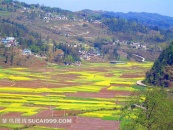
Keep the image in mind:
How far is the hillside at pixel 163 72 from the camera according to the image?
55.4m

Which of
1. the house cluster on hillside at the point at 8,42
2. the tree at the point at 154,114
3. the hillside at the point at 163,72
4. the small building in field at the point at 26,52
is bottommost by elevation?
the small building in field at the point at 26,52

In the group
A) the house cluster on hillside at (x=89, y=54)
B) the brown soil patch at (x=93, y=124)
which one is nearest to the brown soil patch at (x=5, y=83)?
the brown soil patch at (x=93, y=124)

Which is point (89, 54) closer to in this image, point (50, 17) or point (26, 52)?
point (26, 52)

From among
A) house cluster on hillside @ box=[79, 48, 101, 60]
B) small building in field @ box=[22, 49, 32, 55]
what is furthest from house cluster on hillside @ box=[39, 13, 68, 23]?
small building in field @ box=[22, 49, 32, 55]

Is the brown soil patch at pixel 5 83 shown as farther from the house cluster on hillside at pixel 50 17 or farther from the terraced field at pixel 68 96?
the house cluster on hillside at pixel 50 17

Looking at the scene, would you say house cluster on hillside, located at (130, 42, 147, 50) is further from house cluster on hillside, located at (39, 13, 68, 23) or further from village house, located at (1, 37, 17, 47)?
village house, located at (1, 37, 17, 47)

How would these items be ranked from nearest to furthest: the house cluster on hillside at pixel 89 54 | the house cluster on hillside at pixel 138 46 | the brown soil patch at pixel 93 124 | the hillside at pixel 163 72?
the brown soil patch at pixel 93 124, the hillside at pixel 163 72, the house cluster on hillside at pixel 89 54, the house cluster on hillside at pixel 138 46

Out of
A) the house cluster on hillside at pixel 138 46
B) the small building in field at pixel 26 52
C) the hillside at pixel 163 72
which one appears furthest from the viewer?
the house cluster on hillside at pixel 138 46

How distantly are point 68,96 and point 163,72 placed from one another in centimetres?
1596

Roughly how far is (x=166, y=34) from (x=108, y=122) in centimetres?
12011

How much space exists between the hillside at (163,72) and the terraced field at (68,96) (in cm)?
304

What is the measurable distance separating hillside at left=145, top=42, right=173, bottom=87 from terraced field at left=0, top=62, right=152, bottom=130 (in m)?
3.04

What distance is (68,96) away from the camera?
156ft

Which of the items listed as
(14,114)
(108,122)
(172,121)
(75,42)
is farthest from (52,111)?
(75,42)
